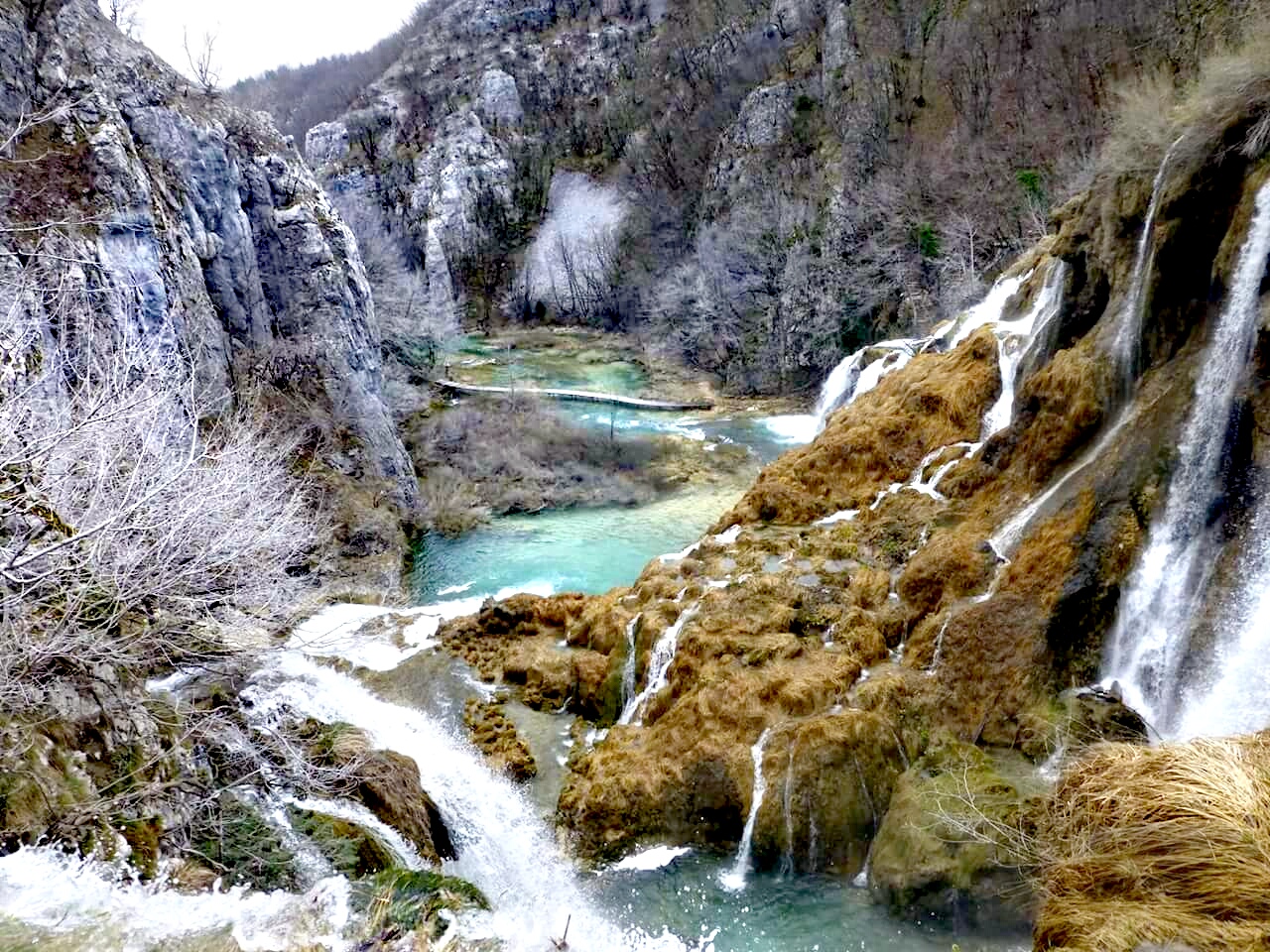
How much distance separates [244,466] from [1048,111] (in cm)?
3468

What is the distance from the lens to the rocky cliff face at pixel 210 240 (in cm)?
1556

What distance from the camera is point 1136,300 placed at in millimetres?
9586

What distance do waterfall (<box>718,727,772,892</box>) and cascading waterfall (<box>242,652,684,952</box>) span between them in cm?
98

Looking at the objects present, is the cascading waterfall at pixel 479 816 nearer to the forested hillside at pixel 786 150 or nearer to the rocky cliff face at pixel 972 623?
the rocky cliff face at pixel 972 623

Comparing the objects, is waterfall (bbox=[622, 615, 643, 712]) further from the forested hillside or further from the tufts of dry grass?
the forested hillside

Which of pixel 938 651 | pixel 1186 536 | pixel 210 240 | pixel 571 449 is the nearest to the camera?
pixel 1186 536

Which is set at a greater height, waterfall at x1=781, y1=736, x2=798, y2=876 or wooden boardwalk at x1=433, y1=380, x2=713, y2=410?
wooden boardwalk at x1=433, y1=380, x2=713, y2=410

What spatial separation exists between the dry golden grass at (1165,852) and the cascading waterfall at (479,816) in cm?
345

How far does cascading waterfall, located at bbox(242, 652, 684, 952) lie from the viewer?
762 cm

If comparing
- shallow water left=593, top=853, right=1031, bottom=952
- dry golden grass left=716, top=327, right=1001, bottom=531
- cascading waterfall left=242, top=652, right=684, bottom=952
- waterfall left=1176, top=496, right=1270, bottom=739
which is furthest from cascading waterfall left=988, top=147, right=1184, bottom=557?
cascading waterfall left=242, top=652, right=684, bottom=952

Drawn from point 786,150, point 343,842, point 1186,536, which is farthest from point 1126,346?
point 786,150

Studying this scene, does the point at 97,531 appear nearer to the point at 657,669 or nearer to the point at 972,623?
the point at 657,669

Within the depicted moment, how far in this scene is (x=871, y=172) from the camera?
35656 millimetres

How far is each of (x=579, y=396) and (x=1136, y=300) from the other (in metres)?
26.2
